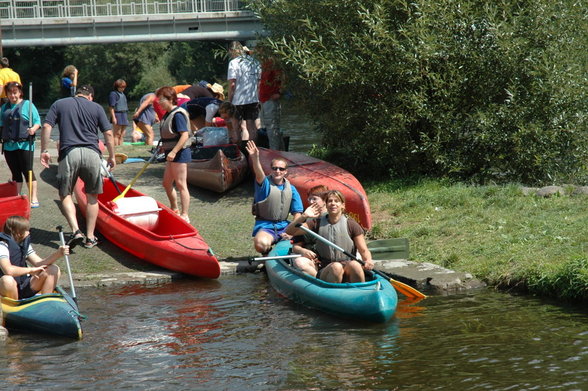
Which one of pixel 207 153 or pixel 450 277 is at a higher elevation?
pixel 207 153

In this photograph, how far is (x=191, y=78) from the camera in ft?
153

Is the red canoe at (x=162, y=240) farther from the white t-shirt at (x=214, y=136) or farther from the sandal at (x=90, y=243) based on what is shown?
the white t-shirt at (x=214, y=136)

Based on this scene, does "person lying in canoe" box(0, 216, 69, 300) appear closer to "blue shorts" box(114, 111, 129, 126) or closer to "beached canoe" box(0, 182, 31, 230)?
"beached canoe" box(0, 182, 31, 230)

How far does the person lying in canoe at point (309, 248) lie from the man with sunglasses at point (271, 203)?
59cm

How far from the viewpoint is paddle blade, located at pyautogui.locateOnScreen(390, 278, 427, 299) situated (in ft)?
25.9

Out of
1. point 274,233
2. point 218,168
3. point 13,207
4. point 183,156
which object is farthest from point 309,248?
point 218,168

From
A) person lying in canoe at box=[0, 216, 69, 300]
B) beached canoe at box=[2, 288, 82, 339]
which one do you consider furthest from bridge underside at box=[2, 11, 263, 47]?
beached canoe at box=[2, 288, 82, 339]

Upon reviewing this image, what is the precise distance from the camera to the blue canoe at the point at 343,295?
23.5ft

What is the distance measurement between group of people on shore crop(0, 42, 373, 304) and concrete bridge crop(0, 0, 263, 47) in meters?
24.8

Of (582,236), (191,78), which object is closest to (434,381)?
(582,236)

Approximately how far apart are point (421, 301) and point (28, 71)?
46647 millimetres

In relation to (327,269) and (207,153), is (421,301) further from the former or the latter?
(207,153)

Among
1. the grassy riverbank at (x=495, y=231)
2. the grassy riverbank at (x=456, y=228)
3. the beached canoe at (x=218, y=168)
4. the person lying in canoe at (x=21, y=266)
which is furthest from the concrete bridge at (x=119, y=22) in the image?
the person lying in canoe at (x=21, y=266)

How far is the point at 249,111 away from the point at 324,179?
8.22 feet
